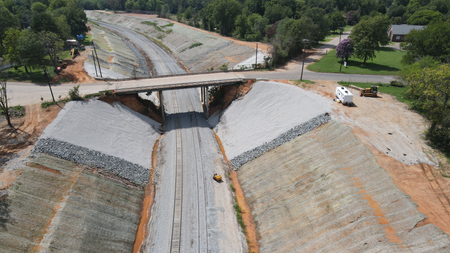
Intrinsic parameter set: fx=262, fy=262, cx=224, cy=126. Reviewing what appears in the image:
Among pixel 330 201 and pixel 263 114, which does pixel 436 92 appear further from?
pixel 263 114

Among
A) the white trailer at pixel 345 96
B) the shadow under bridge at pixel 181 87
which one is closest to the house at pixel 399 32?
the white trailer at pixel 345 96

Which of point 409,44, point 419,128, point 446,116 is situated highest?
point 409,44

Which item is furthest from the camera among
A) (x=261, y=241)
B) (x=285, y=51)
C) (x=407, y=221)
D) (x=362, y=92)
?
(x=285, y=51)

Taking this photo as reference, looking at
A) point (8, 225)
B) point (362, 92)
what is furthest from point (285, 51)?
point (8, 225)

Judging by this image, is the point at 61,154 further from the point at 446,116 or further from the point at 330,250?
the point at 446,116

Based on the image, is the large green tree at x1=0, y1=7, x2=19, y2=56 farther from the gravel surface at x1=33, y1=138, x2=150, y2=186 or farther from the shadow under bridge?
the gravel surface at x1=33, y1=138, x2=150, y2=186

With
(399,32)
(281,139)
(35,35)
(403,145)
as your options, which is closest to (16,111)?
(35,35)

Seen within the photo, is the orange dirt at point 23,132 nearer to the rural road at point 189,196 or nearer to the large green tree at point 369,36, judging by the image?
the rural road at point 189,196
